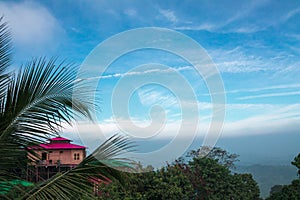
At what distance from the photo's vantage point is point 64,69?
8.85 feet

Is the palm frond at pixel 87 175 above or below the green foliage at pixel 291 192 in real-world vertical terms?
above

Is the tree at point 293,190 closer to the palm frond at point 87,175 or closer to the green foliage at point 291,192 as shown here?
the green foliage at point 291,192

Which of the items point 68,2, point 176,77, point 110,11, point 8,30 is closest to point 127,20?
point 110,11

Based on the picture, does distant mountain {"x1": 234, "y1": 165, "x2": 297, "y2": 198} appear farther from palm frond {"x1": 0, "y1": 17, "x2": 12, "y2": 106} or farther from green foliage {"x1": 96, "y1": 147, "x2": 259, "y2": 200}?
palm frond {"x1": 0, "y1": 17, "x2": 12, "y2": 106}

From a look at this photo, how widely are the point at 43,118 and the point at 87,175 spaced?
55 cm

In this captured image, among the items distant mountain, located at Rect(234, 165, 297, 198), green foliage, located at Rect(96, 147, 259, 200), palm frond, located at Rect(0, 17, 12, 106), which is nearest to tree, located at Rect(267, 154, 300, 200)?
green foliage, located at Rect(96, 147, 259, 200)

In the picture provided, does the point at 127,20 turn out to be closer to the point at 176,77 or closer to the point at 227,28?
the point at 176,77

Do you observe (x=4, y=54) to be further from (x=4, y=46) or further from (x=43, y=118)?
(x=43, y=118)

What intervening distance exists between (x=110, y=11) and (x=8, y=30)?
331 centimetres

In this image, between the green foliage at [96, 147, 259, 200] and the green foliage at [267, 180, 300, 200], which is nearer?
the green foliage at [96, 147, 259, 200]

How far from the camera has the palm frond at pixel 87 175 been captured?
8.17 ft

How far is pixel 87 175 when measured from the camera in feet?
8.65

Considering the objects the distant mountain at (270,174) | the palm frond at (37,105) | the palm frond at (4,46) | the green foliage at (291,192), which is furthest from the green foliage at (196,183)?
the palm frond at (4,46)

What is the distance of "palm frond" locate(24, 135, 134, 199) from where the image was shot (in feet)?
8.17
